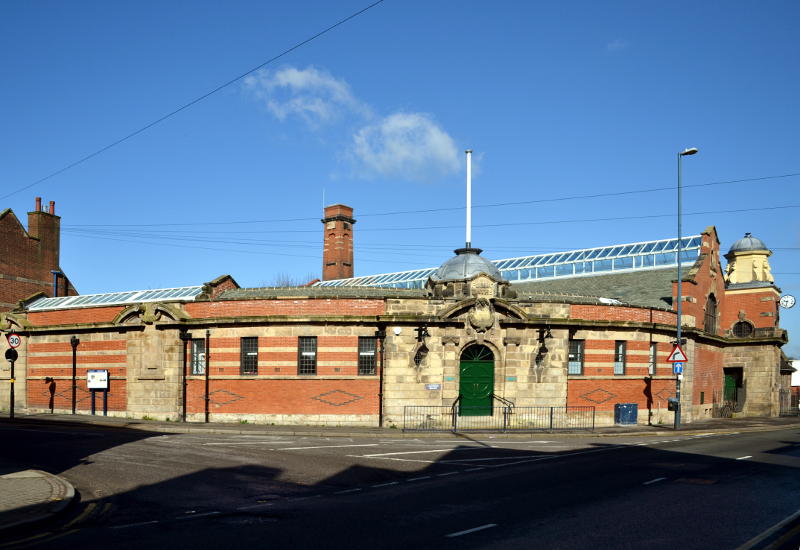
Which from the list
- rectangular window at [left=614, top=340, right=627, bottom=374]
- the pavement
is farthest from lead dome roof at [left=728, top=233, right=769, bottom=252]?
rectangular window at [left=614, top=340, right=627, bottom=374]

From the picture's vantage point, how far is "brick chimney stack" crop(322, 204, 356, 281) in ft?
221

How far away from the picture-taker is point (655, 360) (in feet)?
114

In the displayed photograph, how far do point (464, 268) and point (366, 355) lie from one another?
6370 millimetres

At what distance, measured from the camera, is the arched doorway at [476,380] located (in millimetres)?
30578

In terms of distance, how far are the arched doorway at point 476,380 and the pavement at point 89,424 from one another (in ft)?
11.1

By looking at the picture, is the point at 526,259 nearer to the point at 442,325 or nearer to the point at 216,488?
the point at 442,325

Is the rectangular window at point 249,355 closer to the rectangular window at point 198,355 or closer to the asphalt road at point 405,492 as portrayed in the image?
the rectangular window at point 198,355

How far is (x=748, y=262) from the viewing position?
52062mm

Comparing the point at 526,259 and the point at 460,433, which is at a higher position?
the point at 526,259

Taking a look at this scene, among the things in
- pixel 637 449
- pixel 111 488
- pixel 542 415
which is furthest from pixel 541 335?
pixel 111 488

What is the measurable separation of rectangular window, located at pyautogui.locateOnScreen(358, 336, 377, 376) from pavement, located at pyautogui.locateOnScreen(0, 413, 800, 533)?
258 cm

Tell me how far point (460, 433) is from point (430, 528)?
17220 mm

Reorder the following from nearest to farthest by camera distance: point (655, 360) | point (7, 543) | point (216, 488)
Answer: point (7, 543) < point (216, 488) < point (655, 360)

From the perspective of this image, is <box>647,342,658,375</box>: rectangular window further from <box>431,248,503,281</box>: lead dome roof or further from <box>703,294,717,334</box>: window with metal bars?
<box>703,294,717,334</box>: window with metal bars
